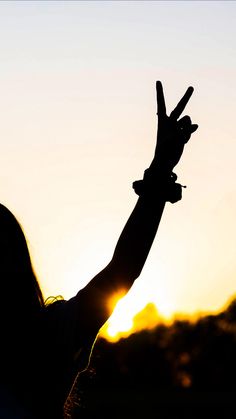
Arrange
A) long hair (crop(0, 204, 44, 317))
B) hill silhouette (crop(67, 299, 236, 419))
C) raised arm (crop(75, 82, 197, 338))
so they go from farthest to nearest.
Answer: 1. hill silhouette (crop(67, 299, 236, 419))
2. long hair (crop(0, 204, 44, 317))
3. raised arm (crop(75, 82, 197, 338))

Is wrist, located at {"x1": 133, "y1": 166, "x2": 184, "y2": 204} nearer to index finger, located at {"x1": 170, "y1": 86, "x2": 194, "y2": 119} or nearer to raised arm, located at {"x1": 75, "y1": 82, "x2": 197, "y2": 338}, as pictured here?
raised arm, located at {"x1": 75, "y1": 82, "x2": 197, "y2": 338}

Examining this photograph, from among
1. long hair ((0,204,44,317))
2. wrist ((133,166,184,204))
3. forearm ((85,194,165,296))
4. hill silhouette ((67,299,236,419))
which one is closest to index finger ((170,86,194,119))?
wrist ((133,166,184,204))

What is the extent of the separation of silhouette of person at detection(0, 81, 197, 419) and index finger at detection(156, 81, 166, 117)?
41 cm

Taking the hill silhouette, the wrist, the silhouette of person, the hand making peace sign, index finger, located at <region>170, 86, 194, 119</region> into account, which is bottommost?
the silhouette of person

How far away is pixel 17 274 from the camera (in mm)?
3189

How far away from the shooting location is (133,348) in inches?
5271

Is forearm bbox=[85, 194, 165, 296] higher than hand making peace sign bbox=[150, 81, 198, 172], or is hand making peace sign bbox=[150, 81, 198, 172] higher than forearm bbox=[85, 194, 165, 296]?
hand making peace sign bbox=[150, 81, 198, 172]

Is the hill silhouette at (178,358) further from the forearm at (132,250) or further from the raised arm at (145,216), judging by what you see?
the forearm at (132,250)

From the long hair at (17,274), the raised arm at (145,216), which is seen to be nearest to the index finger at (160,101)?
the raised arm at (145,216)

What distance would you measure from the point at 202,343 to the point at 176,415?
7533 centimetres

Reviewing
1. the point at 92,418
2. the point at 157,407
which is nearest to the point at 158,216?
the point at 92,418

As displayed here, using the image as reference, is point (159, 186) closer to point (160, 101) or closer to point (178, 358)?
point (160, 101)

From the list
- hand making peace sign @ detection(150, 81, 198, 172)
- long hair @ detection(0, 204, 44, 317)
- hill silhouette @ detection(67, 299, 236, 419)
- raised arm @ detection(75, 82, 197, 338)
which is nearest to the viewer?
raised arm @ detection(75, 82, 197, 338)

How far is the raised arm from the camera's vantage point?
3055mm
